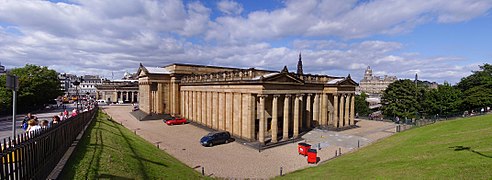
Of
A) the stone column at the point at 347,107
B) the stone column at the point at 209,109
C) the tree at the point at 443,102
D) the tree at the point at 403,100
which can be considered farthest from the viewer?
the tree at the point at 403,100

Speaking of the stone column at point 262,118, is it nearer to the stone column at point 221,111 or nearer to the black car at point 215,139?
the black car at point 215,139

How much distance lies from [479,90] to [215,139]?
193 feet

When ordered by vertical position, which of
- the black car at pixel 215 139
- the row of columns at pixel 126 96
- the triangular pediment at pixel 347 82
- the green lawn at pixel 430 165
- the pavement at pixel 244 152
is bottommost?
the pavement at pixel 244 152

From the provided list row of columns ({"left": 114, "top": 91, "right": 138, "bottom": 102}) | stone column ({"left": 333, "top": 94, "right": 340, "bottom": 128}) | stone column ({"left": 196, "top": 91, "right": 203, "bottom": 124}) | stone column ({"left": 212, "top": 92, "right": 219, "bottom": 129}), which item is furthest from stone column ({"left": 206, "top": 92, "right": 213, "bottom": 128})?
row of columns ({"left": 114, "top": 91, "right": 138, "bottom": 102})

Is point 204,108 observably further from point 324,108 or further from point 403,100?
point 403,100

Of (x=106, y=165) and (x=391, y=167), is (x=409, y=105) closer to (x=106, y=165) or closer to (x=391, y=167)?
(x=391, y=167)

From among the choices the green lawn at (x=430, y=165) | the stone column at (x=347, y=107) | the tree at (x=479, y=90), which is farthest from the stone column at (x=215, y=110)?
the tree at (x=479, y=90)

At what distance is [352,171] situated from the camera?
15.8m

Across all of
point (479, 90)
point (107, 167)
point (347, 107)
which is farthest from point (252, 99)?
point (479, 90)

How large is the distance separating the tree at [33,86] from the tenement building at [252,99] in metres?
21.6

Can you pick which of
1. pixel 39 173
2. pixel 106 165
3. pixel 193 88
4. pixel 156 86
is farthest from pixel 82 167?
pixel 156 86

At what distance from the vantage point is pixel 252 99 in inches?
1110

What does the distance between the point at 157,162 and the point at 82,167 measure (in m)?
6.81

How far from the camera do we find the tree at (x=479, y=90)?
48.4 meters
